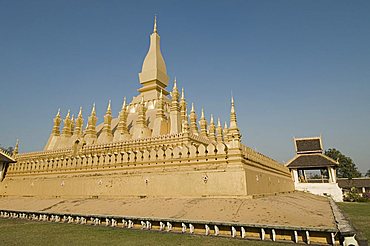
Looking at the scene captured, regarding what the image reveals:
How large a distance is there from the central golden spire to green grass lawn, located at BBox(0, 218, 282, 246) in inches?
952

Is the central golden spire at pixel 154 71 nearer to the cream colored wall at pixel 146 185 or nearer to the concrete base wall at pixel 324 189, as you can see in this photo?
the cream colored wall at pixel 146 185

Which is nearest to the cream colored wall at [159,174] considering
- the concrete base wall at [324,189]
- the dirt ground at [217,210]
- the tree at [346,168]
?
the dirt ground at [217,210]

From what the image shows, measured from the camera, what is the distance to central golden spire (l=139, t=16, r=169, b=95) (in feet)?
105

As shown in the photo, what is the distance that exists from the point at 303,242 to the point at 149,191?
23.3ft

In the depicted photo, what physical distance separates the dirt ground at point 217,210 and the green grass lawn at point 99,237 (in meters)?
0.80

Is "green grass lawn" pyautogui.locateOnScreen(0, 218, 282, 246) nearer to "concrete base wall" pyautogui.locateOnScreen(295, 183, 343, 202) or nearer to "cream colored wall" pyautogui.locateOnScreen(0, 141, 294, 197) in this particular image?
"cream colored wall" pyautogui.locateOnScreen(0, 141, 294, 197)

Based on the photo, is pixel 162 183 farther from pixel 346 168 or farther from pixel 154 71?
pixel 346 168

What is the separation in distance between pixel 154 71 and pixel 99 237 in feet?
87.1

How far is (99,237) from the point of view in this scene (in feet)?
25.4

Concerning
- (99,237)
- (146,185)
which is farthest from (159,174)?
(99,237)

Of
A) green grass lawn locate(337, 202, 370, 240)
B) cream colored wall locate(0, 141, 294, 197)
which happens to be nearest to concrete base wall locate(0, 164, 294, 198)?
cream colored wall locate(0, 141, 294, 197)

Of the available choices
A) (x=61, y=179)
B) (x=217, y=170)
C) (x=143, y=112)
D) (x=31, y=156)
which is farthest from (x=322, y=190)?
(x=31, y=156)

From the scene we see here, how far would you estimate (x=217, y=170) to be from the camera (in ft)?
34.2

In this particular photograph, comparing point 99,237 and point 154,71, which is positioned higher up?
point 154,71
